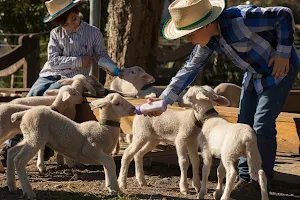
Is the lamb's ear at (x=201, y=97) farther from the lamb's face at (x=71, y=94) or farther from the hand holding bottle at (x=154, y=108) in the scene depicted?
the lamb's face at (x=71, y=94)

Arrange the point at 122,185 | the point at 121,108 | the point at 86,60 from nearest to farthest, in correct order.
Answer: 1. the point at 121,108
2. the point at 122,185
3. the point at 86,60

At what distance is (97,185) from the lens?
6.76 meters

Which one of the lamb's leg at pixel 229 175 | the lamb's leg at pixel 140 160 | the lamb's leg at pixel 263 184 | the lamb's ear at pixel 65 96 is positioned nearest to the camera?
the lamb's leg at pixel 263 184

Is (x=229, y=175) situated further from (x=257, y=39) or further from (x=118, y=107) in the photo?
(x=118, y=107)

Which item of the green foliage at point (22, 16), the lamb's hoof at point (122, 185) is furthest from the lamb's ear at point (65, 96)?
the green foliage at point (22, 16)

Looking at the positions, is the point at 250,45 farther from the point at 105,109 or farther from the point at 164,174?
the point at 164,174

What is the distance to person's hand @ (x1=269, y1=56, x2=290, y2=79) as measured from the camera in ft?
18.3

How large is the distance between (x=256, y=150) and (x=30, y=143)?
1.91 m

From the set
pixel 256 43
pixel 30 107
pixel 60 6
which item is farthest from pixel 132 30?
pixel 256 43

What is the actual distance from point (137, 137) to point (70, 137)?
85cm

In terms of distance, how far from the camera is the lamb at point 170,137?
643 cm

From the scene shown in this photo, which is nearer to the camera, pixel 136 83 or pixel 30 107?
pixel 30 107

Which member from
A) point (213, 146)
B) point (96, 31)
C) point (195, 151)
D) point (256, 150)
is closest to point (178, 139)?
point (195, 151)

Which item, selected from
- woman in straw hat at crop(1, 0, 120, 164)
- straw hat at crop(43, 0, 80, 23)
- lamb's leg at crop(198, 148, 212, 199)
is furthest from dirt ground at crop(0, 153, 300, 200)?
straw hat at crop(43, 0, 80, 23)
